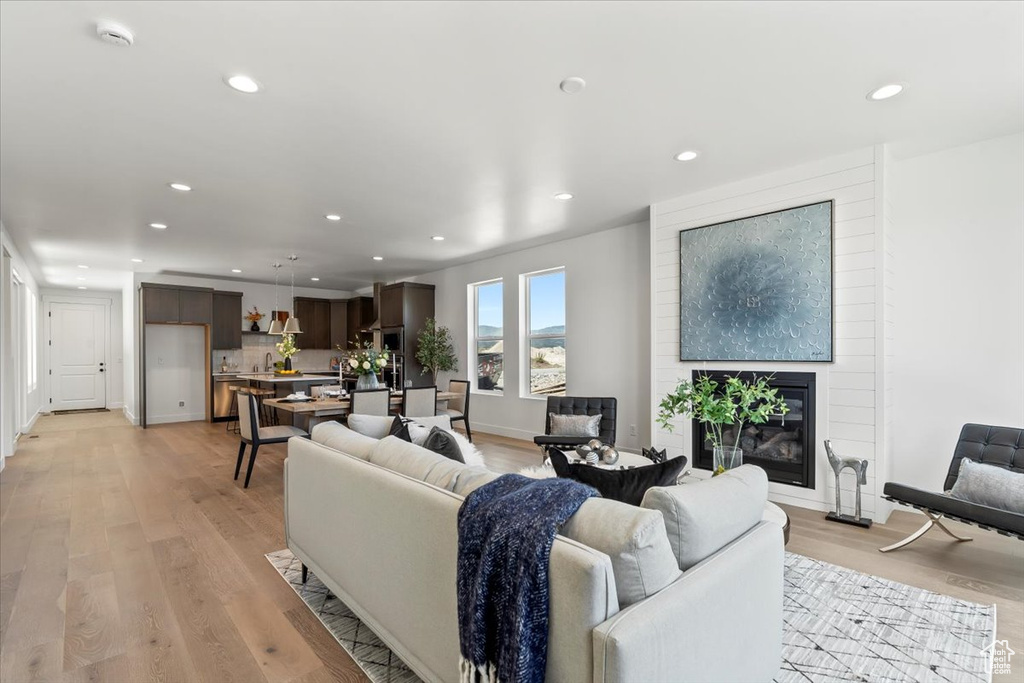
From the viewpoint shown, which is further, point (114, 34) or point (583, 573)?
point (114, 34)

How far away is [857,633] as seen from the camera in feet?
7.06

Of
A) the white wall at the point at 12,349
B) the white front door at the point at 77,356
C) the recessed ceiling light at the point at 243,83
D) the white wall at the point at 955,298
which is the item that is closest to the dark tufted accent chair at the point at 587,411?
the white wall at the point at 955,298

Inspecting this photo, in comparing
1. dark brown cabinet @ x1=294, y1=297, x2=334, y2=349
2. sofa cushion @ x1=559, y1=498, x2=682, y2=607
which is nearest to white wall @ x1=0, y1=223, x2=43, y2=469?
dark brown cabinet @ x1=294, y1=297, x2=334, y2=349

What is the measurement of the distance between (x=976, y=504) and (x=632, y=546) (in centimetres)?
255

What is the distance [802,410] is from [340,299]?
9.19 meters

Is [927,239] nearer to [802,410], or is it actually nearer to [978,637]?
[802,410]

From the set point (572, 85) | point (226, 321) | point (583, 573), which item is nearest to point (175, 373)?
point (226, 321)

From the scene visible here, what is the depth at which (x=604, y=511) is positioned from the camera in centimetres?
134

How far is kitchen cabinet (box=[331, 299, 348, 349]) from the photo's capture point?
33.8 ft

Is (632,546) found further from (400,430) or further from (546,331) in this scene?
(546,331)

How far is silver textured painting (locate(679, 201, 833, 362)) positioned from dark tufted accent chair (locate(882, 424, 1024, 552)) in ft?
3.12

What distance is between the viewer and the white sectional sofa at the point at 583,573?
1.15 m

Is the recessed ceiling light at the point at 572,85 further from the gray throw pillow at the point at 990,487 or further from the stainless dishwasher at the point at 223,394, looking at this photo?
the stainless dishwasher at the point at 223,394

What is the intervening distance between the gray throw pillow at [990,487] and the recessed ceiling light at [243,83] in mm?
4421
